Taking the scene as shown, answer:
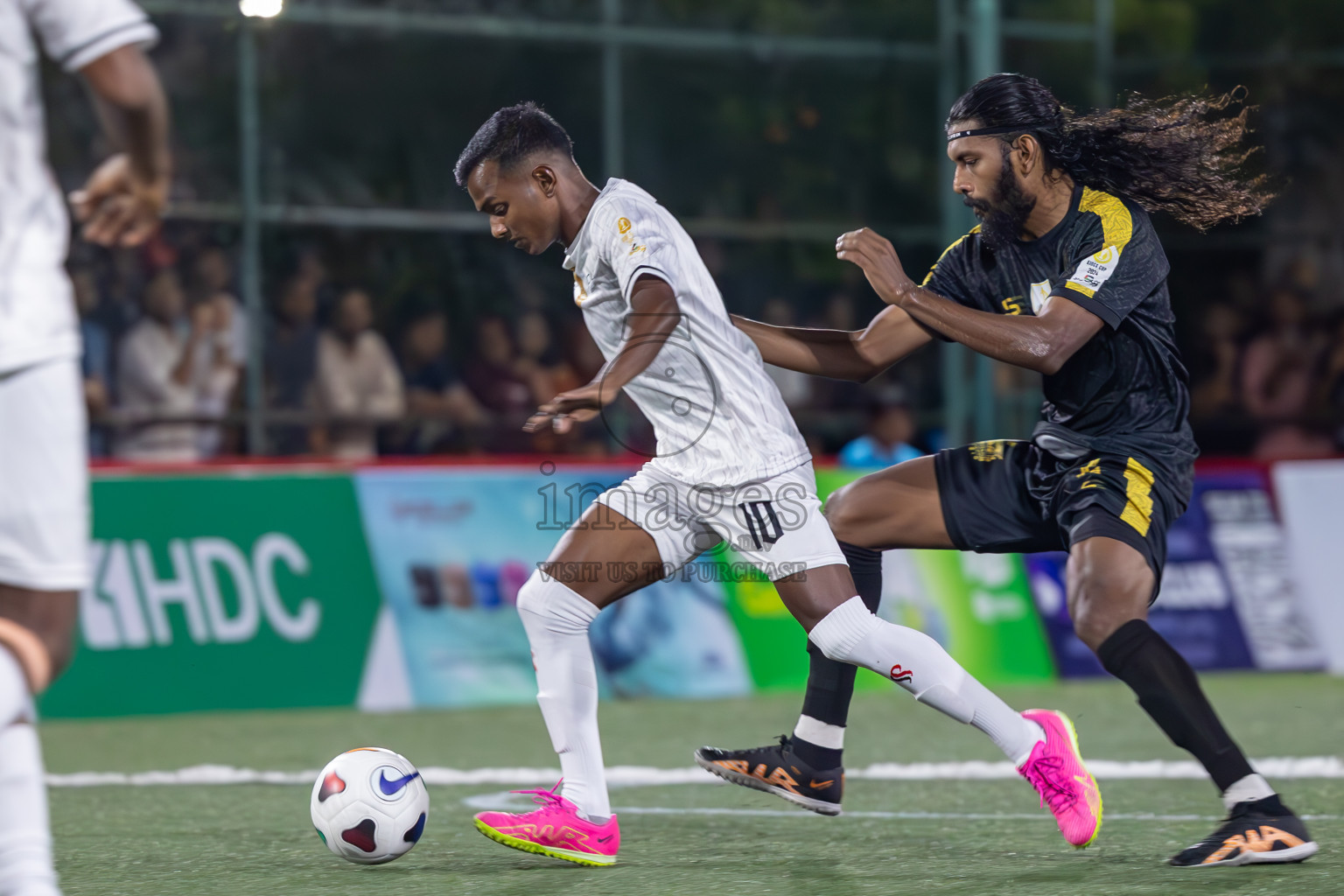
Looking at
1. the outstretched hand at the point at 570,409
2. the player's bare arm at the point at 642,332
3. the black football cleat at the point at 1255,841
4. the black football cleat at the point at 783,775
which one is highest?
the player's bare arm at the point at 642,332

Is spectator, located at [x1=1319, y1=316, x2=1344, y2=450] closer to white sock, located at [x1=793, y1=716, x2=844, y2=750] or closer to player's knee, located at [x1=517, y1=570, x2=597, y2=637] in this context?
white sock, located at [x1=793, y1=716, x2=844, y2=750]

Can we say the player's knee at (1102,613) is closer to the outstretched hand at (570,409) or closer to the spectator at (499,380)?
the outstretched hand at (570,409)

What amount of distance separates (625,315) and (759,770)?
1.29 metres

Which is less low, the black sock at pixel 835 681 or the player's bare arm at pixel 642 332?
the player's bare arm at pixel 642 332

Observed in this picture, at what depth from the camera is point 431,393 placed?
37.7 feet

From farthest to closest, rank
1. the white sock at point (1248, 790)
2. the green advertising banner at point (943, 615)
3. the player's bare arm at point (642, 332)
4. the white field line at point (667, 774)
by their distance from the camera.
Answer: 1. the green advertising banner at point (943, 615)
2. the white field line at point (667, 774)
3. the white sock at point (1248, 790)
4. the player's bare arm at point (642, 332)

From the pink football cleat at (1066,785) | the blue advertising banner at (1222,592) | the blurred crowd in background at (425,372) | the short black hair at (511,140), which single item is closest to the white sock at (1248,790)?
the pink football cleat at (1066,785)

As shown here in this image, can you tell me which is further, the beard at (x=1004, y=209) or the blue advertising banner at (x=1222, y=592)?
the blue advertising banner at (x=1222, y=592)

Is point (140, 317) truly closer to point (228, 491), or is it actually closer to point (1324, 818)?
point (228, 491)

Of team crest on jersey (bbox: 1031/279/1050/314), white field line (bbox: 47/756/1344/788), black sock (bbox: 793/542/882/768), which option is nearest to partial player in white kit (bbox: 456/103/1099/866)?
black sock (bbox: 793/542/882/768)

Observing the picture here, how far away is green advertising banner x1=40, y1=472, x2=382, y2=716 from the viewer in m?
8.17

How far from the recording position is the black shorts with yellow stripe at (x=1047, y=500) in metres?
4.45

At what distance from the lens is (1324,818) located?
16.3ft

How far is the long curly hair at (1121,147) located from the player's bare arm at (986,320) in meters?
0.45
